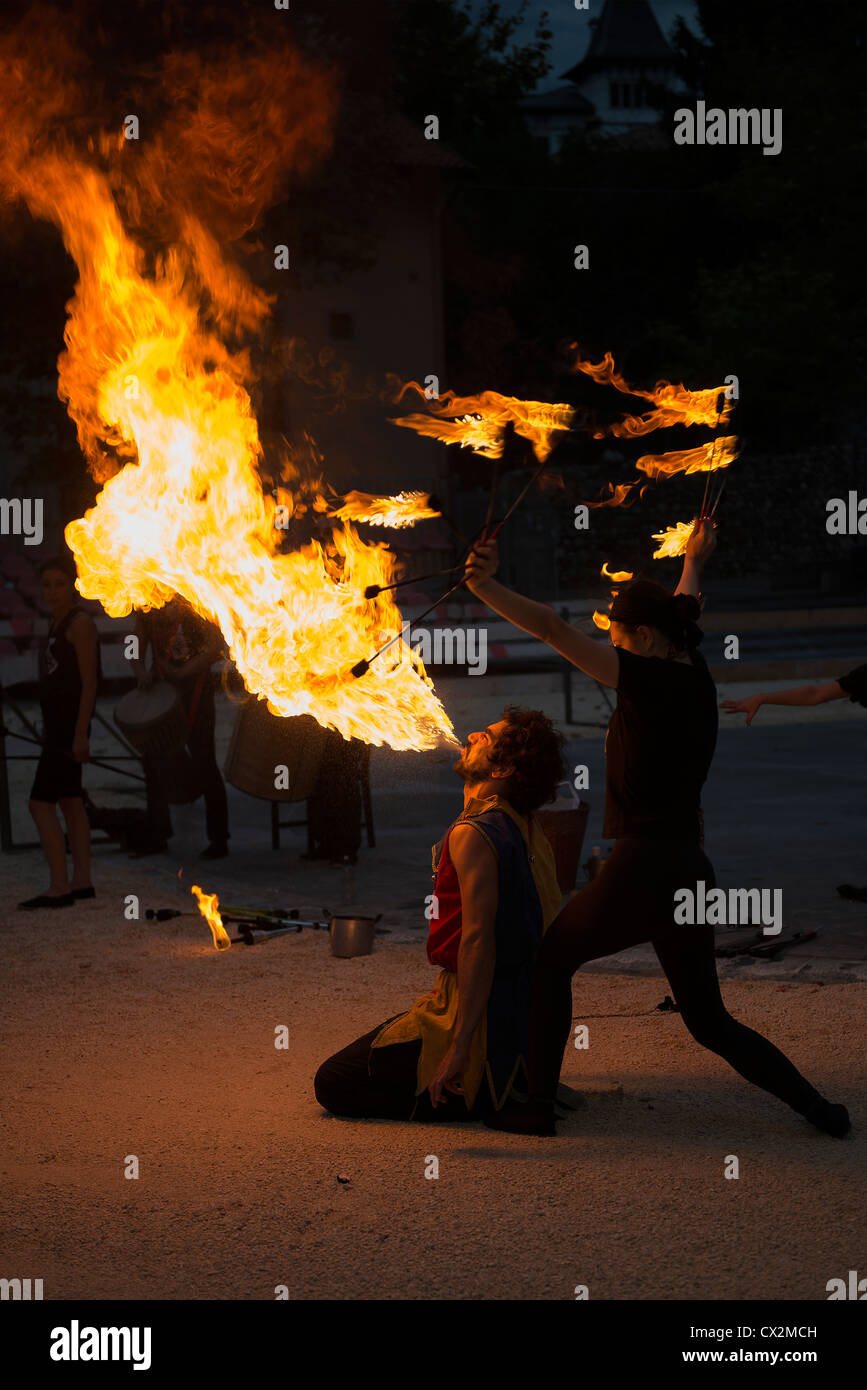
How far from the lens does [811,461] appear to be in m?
36.1

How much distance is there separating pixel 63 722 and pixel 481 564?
15.9ft

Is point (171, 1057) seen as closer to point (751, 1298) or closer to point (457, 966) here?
point (457, 966)

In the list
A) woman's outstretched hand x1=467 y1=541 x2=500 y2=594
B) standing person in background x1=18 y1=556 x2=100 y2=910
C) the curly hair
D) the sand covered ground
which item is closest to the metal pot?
the sand covered ground

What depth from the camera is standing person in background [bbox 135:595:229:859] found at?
10125 millimetres

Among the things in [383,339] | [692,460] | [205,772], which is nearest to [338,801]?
[205,772]

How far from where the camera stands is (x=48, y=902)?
886cm

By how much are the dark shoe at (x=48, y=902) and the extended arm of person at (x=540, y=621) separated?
502 centimetres

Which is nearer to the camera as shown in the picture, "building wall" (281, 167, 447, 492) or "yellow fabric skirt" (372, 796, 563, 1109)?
"yellow fabric skirt" (372, 796, 563, 1109)

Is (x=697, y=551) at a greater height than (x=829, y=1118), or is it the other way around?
(x=697, y=551)

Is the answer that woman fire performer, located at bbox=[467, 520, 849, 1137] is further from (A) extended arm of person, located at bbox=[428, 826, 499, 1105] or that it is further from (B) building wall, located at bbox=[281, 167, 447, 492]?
(B) building wall, located at bbox=[281, 167, 447, 492]

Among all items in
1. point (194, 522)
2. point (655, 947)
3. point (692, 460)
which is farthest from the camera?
point (194, 522)

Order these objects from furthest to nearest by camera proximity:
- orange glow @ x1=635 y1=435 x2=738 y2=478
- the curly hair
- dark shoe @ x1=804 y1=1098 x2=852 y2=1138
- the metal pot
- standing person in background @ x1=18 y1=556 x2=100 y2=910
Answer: standing person in background @ x1=18 y1=556 x2=100 y2=910 → the metal pot → orange glow @ x1=635 y1=435 x2=738 y2=478 → the curly hair → dark shoe @ x1=804 y1=1098 x2=852 y2=1138

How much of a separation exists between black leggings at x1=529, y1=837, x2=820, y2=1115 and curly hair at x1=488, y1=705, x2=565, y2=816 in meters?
0.36

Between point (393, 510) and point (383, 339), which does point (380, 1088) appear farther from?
point (383, 339)
